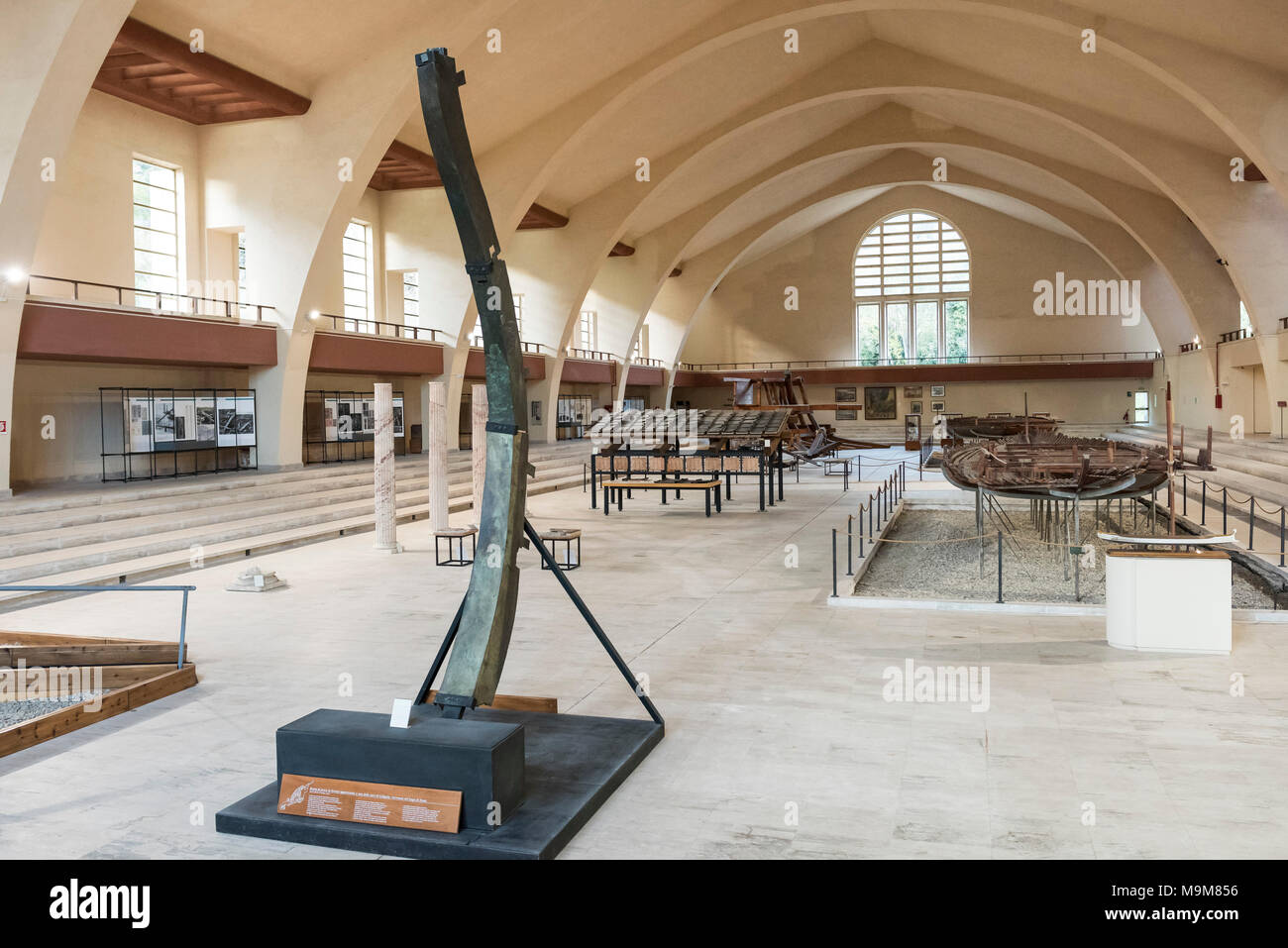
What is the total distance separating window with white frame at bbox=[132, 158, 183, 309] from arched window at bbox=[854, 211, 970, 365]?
101ft

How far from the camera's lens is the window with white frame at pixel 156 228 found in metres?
18.2

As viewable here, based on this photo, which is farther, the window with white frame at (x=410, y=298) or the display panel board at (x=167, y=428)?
the window with white frame at (x=410, y=298)

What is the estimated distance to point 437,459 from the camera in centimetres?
1313

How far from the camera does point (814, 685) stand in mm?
5988

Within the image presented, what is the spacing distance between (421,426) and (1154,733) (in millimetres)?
20793

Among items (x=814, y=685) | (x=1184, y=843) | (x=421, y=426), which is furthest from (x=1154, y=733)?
(x=421, y=426)

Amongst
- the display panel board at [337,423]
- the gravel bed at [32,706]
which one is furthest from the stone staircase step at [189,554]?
the display panel board at [337,423]

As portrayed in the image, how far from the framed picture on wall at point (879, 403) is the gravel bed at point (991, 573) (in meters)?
27.2

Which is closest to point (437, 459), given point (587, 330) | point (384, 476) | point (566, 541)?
point (384, 476)

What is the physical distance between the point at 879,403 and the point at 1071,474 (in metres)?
30.8

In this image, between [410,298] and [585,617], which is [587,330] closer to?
[410,298]

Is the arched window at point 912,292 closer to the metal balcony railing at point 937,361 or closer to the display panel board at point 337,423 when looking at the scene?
the metal balcony railing at point 937,361
